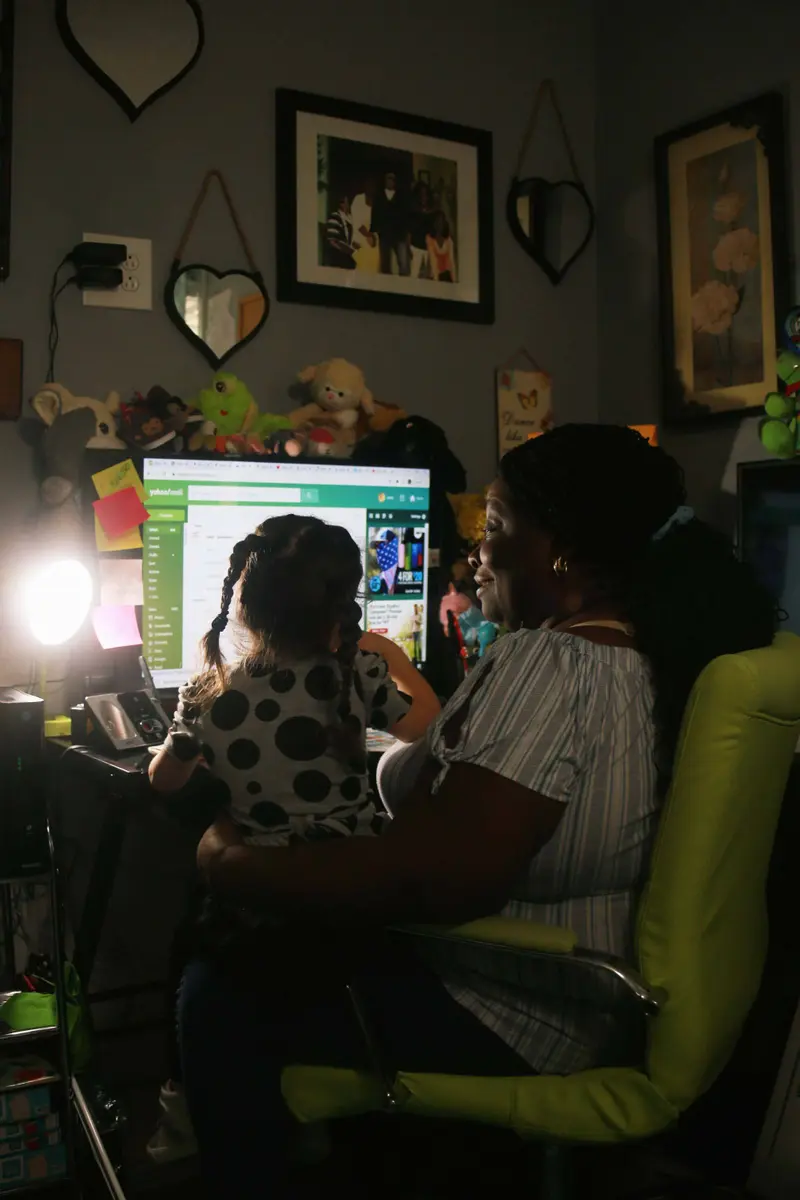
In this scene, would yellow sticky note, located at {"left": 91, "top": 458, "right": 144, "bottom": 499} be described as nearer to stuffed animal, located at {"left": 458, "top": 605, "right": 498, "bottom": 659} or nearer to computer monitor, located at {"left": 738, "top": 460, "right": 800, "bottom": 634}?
stuffed animal, located at {"left": 458, "top": 605, "right": 498, "bottom": 659}

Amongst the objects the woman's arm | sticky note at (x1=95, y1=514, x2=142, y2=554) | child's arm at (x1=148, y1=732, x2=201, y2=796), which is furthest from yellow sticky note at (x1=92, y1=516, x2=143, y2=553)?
the woman's arm

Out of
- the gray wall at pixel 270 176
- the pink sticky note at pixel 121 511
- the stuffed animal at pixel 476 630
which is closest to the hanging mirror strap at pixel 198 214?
the gray wall at pixel 270 176

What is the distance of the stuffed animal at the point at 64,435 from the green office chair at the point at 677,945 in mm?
1142

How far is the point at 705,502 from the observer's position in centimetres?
235

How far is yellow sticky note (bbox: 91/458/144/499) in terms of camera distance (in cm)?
182

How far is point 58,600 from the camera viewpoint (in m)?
1.83

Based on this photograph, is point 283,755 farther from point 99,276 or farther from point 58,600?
point 99,276

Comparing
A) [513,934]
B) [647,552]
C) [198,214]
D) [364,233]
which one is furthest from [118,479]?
[513,934]

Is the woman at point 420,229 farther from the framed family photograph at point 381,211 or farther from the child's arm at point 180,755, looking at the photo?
the child's arm at point 180,755

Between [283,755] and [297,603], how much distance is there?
7.7 inches

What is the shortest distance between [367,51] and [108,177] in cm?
67

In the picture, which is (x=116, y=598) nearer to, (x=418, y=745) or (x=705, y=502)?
(x=418, y=745)

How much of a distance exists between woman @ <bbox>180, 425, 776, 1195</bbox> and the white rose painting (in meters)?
1.16

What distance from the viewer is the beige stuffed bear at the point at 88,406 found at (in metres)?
1.88
